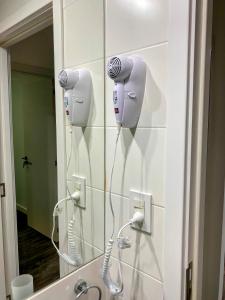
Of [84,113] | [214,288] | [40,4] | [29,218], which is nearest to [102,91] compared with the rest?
[84,113]

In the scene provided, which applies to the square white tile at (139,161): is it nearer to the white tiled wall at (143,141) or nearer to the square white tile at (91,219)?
the white tiled wall at (143,141)

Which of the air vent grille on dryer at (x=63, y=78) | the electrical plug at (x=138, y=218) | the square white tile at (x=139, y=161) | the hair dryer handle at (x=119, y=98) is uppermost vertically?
the air vent grille on dryer at (x=63, y=78)

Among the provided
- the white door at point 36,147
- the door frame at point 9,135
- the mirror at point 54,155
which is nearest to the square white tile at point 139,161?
the mirror at point 54,155

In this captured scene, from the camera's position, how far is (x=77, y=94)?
938mm

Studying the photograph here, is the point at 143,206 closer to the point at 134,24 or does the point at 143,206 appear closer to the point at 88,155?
the point at 88,155

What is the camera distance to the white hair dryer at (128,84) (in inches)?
29.4

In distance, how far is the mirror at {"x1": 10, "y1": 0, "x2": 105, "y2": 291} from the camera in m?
0.73

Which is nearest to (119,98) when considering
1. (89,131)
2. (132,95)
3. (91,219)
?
(132,95)

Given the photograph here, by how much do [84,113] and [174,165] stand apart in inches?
17.9

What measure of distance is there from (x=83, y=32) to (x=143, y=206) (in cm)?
73

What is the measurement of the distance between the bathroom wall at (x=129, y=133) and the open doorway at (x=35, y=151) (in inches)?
4.8

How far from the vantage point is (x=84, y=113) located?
0.98 meters

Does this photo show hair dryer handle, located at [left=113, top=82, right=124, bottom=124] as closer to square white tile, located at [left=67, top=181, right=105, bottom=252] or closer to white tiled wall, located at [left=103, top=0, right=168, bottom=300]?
white tiled wall, located at [left=103, top=0, right=168, bottom=300]

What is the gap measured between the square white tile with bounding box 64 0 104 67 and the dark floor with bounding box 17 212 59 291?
62cm
